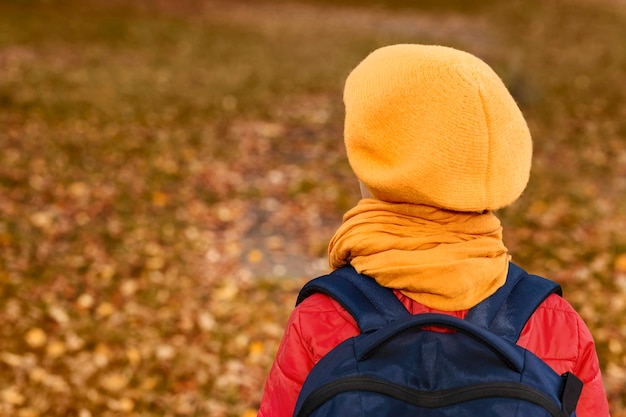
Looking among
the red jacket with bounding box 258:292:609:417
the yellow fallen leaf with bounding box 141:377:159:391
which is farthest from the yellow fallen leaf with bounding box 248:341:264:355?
the red jacket with bounding box 258:292:609:417

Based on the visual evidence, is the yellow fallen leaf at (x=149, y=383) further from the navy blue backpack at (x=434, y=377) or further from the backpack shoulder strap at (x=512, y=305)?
the backpack shoulder strap at (x=512, y=305)

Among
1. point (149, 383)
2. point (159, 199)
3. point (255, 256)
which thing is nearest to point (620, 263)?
point (255, 256)

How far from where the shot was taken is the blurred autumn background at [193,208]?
3.96 meters

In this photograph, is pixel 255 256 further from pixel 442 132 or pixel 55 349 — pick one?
pixel 442 132

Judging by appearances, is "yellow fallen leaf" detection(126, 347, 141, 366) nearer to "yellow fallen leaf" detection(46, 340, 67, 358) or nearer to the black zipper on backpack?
"yellow fallen leaf" detection(46, 340, 67, 358)

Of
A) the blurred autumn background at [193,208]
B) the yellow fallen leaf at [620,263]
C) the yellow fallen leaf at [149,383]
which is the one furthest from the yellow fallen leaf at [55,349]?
the yellow fallen leaf at [620,263]

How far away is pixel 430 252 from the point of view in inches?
54.3

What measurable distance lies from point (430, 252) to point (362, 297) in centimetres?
18

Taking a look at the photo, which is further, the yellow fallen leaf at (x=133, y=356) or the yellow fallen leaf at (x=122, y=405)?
the yellow fallen leaf at (x=133, y=356)

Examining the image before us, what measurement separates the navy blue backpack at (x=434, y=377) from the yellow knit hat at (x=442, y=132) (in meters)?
0.27

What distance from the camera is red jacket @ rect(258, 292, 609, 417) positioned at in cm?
143

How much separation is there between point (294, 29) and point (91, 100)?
27.1 ft

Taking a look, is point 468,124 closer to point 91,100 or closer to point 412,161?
point 412,161

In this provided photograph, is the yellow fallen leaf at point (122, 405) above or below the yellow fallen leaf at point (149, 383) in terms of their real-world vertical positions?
above
